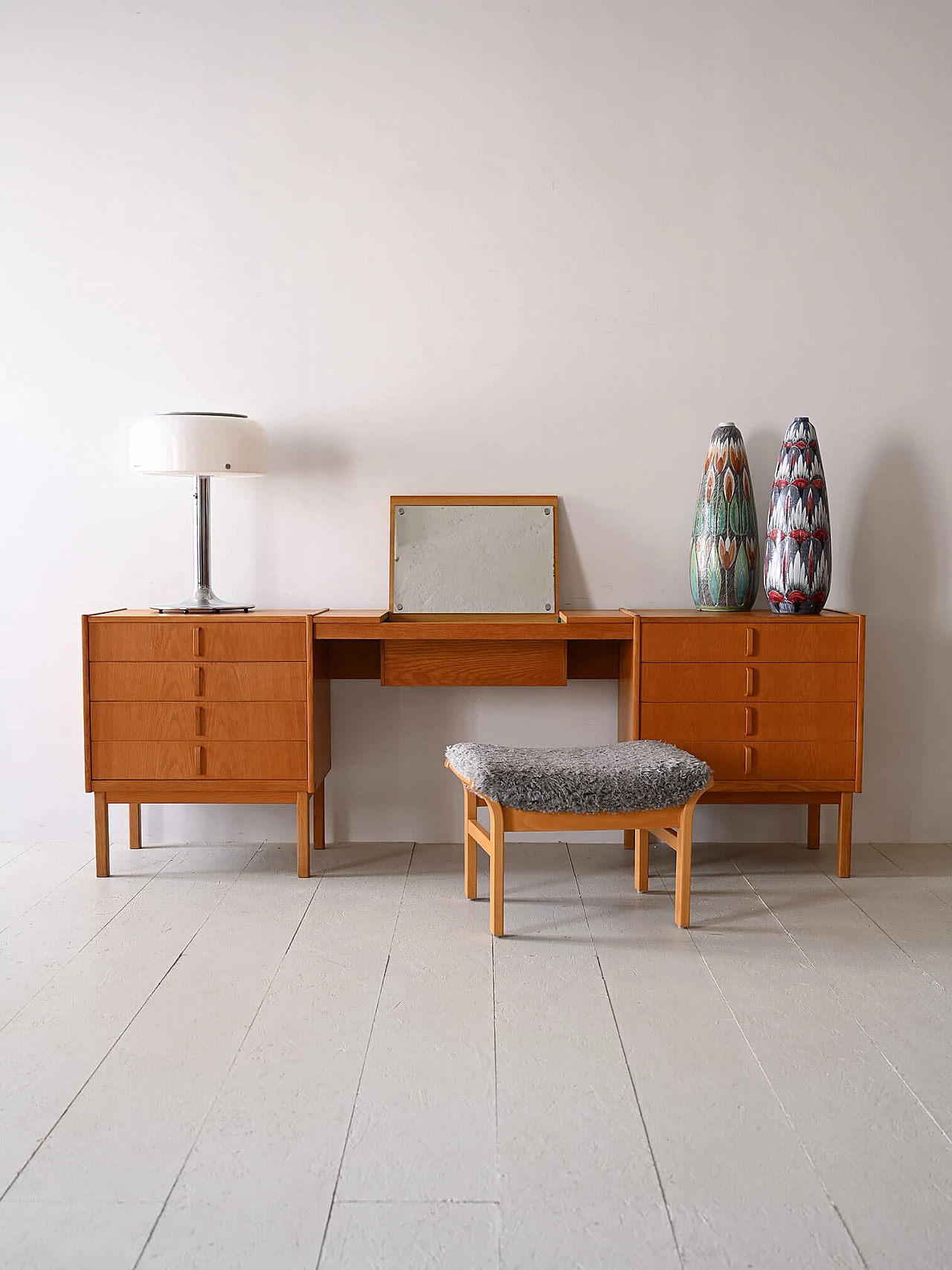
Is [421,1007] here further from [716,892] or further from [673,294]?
[673,294]

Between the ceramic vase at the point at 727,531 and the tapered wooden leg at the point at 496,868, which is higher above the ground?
the ceramic vase at the point at 727,531

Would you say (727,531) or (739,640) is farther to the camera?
(727,531)

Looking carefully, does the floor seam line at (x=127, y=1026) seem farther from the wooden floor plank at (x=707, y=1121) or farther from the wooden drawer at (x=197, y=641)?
the wooden floor plank at (x=707, y=1121)

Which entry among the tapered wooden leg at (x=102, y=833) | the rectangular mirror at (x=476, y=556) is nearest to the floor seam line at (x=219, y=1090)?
the tapered wooden leg at (x=102, y=833)

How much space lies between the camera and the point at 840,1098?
1838 mm

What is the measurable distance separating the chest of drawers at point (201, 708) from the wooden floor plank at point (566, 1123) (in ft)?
2.98

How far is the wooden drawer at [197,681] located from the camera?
3086 mm

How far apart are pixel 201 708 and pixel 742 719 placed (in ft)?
5.16

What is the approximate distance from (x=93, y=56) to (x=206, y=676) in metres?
2.00

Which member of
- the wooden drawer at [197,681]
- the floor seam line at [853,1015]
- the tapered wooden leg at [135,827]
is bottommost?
the floor seam line at [853,1015]

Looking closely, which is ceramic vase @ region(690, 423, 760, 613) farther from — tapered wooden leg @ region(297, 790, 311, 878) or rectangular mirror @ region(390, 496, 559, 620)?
tapered wooden leg @ region(297, 790, 311, 878)

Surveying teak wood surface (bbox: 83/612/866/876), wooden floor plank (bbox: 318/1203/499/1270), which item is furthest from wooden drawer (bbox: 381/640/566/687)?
wooden floor plank (bbox: 318/1203/499/1270)

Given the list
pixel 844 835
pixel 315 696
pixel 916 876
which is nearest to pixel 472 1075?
pixel 315 696

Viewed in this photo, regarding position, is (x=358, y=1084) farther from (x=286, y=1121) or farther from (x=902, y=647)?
(x=902, y=647)
